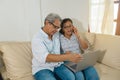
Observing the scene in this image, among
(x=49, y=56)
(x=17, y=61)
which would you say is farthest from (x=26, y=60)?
(x=49, y=56)

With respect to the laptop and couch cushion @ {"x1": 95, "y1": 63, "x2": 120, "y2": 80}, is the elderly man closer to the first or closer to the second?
the laptop

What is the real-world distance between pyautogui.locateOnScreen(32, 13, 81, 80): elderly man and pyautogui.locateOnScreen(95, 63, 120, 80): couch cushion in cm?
43

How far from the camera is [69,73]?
1775 millimetres

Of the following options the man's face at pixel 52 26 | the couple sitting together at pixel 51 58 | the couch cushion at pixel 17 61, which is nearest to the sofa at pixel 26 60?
the couch cushion at pixel 17 61

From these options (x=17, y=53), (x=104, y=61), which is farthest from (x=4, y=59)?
(x=104, y=61)

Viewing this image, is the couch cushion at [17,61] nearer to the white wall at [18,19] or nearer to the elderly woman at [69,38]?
the white wall at [18,19]

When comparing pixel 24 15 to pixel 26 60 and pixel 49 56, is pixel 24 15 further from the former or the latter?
pixel 49 56

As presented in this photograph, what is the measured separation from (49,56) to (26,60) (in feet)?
1.36

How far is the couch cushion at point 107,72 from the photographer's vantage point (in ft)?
6.47

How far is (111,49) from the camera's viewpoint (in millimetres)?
2285

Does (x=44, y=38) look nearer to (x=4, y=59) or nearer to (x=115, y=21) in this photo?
(x=4, y=59)

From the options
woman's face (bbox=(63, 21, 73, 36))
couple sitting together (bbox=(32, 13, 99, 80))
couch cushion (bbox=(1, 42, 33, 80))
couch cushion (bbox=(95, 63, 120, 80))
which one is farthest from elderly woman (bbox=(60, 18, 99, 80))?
couch cushion (bbox=(1, 42, 33, 80))

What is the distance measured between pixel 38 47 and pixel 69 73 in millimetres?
415

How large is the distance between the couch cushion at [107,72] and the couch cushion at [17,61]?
2.73 feet
